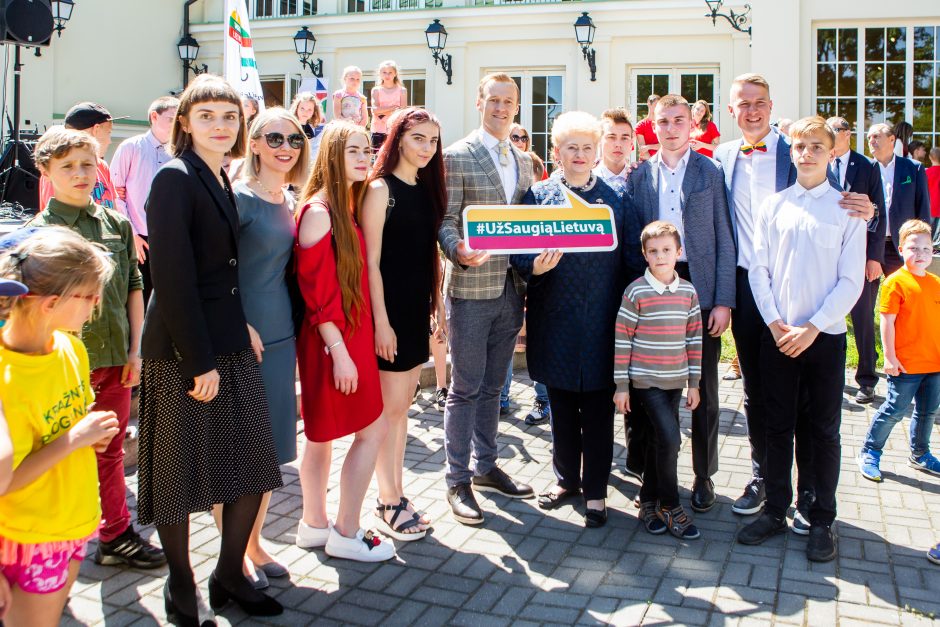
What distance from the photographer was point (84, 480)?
2699 mm

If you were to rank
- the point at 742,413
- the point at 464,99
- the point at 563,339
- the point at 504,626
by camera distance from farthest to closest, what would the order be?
the point at 464,99
the point at 742,413
the point at 563,339
the point at 504,626

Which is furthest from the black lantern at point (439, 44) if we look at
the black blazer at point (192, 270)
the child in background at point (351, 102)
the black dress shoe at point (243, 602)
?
the black dress shoe at point (243, 602)

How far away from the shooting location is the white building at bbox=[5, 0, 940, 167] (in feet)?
43.8

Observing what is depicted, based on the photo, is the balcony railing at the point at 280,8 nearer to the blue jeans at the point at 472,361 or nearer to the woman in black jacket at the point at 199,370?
the blue jeans at the point at 472,361

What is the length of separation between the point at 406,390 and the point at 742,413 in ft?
12.0

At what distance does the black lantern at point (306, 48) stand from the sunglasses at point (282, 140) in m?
14.7

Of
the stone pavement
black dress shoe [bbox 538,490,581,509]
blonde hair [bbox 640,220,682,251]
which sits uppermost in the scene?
blonde hair [bbox 640,220,682,251]

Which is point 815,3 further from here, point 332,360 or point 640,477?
point 332,360

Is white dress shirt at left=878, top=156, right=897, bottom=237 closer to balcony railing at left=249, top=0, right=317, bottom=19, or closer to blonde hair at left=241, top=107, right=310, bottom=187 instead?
blonde hair at left=241, top=107, right=310, bottom=187

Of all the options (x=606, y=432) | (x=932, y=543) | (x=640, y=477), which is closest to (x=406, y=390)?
(x=606, y=432)

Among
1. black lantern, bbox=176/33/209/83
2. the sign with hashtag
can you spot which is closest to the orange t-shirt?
the sign with hashtag

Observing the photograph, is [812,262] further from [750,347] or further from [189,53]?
[189,53]

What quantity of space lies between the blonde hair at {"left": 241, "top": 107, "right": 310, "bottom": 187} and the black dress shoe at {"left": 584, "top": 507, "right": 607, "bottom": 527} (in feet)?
7.64

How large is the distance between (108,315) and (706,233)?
3040 millimetres
